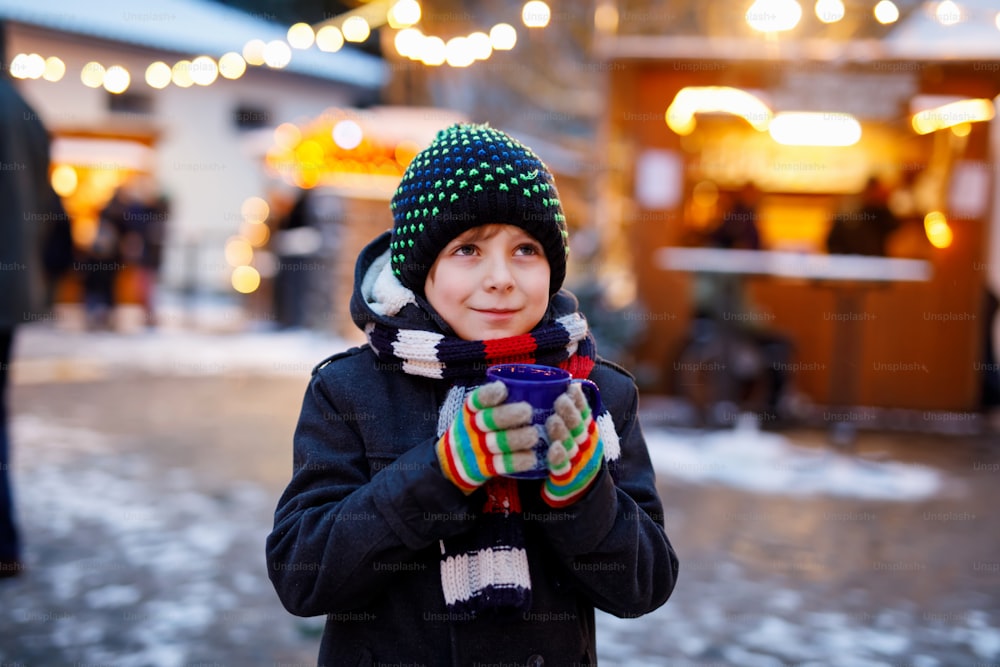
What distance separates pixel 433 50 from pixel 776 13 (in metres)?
3.71

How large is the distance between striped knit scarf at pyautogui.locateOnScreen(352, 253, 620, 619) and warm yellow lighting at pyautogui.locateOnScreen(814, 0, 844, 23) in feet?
22.8

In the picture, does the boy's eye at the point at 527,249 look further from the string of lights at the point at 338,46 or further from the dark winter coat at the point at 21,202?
the string of lights at the point at 338,46

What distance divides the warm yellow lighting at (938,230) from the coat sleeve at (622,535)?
7400 millimetres

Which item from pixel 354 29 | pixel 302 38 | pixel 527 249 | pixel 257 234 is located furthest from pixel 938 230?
pixel 257 234

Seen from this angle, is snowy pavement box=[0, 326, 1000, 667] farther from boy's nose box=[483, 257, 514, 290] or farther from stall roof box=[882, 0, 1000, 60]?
stall roof box=[882, 0, 1000, 60]

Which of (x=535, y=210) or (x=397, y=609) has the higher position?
(x=535, y=210)

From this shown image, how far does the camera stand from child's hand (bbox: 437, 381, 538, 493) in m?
1.26

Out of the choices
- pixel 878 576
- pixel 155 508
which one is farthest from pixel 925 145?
pixel 155 508

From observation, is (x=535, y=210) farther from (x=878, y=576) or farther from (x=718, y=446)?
(x=718, y=446)

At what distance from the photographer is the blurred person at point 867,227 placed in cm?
824

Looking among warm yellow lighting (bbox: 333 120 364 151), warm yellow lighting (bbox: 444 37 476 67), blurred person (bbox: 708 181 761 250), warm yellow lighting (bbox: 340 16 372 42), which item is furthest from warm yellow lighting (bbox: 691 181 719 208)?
warm yellow lighting (bbox: 333 120 364 151)

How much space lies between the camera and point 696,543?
453cm

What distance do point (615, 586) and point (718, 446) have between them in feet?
17.6

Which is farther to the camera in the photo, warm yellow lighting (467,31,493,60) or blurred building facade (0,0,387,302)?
blurred building facade (0,0,387,302)
